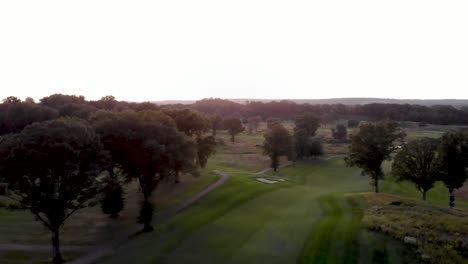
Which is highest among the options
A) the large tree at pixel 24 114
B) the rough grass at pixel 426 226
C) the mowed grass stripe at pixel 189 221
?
the large tree at pixel 24 114

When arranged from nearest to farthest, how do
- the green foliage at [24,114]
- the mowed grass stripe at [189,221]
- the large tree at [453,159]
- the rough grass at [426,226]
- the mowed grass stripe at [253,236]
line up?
1. the rough grass at [426,226]
2. the mowed grass stripe at [253,236]
3. the mowed grass stripe at [189,221]
4. the large tree at [453,159]
5. the green foliage at [24,114]

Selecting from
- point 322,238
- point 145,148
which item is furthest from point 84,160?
point 322,238

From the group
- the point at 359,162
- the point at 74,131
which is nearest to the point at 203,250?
the point at 74,131

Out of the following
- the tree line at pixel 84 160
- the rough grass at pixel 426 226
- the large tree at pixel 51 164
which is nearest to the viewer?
the rough grass at pixel 426 226

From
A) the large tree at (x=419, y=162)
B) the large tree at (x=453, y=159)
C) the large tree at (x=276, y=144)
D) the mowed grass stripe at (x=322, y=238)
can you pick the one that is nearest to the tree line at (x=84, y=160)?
the mowed grass stripe at (x=322, y=238)

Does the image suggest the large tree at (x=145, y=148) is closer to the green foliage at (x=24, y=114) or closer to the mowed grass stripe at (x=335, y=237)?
the mowed grass stripe at (x=335, y=237)

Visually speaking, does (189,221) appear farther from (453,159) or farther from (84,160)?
(453,159)

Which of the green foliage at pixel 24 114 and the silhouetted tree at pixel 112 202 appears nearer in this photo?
the silhouetted tree at pixel 112 202

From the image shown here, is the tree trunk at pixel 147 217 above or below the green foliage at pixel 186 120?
below
